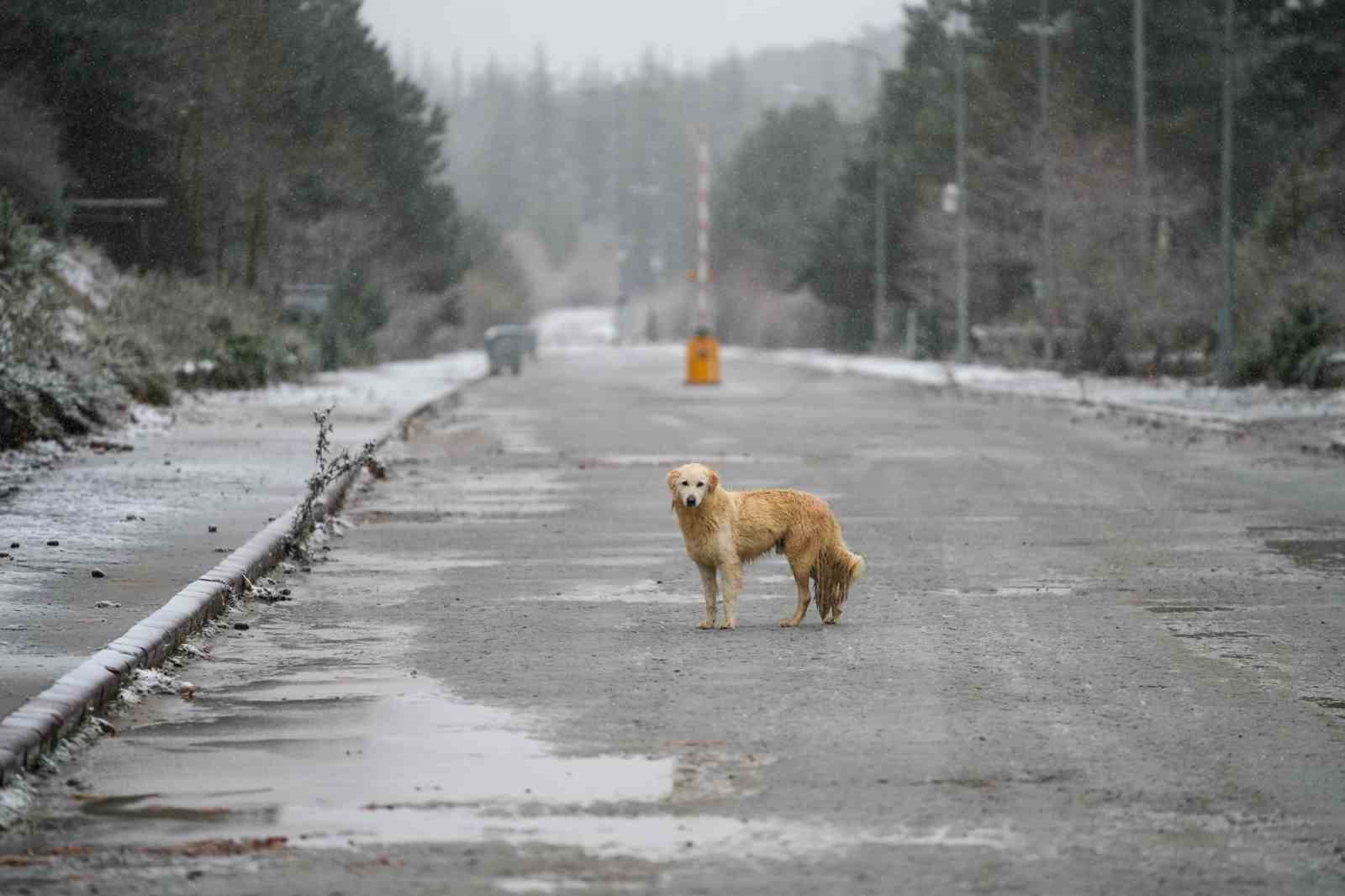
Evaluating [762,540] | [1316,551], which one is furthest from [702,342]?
[762,540]

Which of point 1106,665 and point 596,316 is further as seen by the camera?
point 596,316

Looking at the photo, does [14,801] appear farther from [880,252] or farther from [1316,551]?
[880,252]

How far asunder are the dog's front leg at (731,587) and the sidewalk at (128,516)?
8.82 ft

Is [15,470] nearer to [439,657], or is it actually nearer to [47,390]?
[47,390]

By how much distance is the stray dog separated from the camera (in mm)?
11609

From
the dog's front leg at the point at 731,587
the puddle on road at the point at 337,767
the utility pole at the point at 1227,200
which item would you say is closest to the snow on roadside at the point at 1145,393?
the utility pole at the point at 1227,200

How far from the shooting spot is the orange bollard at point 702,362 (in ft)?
168

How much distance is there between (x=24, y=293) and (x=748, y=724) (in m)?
22.0

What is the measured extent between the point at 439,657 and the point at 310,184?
162ft

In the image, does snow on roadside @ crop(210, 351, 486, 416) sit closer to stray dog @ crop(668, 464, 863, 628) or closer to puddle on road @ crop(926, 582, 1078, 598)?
puddle on road @ crop(926, 582, 1078, 598)

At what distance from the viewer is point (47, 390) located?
2388 centimetres

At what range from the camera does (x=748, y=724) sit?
899 cm

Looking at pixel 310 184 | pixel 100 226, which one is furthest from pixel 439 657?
pixel 310 184

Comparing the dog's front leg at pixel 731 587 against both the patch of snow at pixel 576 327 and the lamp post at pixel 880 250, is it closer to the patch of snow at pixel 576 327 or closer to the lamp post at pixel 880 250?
the lamp post at pixel 880 250
